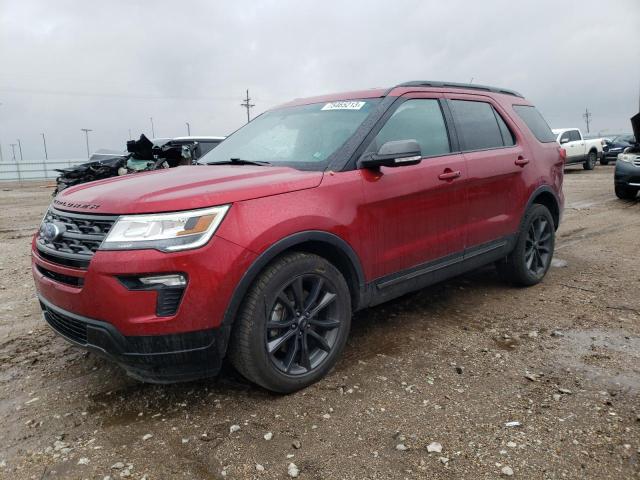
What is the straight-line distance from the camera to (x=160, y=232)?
8.01 ft

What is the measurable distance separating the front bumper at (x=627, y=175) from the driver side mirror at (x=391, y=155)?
32.9 ft

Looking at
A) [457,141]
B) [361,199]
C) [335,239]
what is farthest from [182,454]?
[457,141]

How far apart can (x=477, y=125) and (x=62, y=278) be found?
131 inches

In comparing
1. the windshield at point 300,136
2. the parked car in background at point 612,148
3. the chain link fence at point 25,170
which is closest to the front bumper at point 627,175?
the windshield at point 300,136

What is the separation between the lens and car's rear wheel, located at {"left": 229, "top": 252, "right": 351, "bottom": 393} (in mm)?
2656

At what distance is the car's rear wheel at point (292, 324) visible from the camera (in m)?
2.66

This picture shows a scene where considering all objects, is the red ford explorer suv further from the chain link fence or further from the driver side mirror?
the chain link fence

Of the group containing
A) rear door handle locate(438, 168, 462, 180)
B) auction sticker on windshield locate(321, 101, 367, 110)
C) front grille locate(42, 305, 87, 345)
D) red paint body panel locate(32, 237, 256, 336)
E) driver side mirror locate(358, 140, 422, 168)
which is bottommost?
front grille locate(42, 305, 87, 345)

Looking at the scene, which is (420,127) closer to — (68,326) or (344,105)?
(344,105)

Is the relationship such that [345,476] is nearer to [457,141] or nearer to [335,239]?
[335,239]

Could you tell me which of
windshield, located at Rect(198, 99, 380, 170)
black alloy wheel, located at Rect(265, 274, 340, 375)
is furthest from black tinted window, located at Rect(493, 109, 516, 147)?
black alloy wheel, located at Rect(265, 274, 340, 375)

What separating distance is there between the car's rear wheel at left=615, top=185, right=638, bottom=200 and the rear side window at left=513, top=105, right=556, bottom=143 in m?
7.50

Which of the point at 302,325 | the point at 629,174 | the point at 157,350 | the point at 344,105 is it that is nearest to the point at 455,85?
the point at 344,105

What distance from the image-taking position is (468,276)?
535 cm
